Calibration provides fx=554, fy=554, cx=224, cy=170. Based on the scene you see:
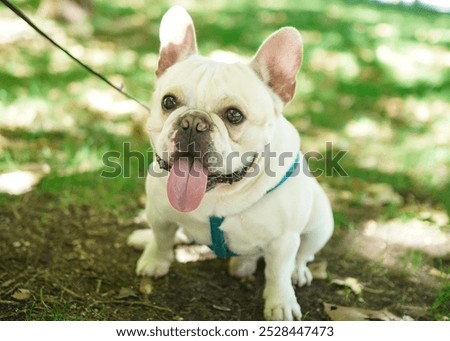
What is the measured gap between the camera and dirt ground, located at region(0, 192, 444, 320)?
7.12 ft

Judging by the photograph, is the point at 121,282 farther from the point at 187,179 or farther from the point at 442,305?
the point at 442,305

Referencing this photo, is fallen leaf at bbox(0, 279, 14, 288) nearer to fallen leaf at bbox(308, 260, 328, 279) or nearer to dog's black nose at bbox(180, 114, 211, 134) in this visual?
dog's black nose at bbox(180, 114, 211, 134)

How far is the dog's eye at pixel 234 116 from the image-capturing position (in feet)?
6.27

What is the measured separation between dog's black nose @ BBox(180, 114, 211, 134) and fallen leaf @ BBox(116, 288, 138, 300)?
82cm

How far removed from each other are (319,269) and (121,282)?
2.95 ft

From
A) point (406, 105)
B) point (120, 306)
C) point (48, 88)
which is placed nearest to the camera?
point (120, 306)

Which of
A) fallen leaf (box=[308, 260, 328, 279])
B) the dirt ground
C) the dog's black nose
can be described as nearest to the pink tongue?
the dog's black nose

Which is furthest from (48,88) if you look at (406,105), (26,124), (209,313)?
(406,105)

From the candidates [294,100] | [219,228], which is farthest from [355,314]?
[294,100]

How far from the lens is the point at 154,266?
7.84ft

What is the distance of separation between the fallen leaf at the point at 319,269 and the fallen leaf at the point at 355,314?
0.76ft

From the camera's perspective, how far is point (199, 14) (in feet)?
21.1

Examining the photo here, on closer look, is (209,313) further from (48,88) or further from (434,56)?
(434,56)
